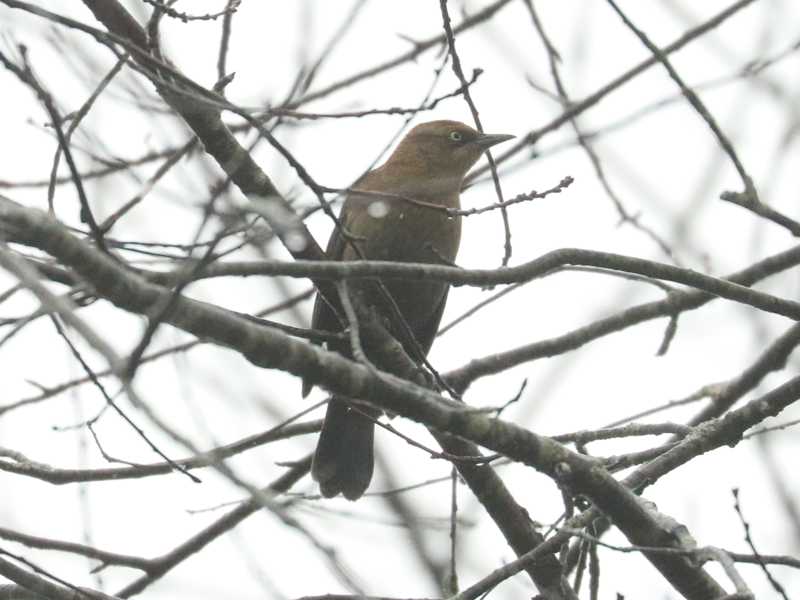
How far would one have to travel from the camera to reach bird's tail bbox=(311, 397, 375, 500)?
6.00m

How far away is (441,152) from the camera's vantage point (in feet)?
23.7


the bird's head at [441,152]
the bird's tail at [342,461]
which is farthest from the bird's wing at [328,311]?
the bird's head at [441,152]

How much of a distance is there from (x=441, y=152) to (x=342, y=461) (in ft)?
6.96

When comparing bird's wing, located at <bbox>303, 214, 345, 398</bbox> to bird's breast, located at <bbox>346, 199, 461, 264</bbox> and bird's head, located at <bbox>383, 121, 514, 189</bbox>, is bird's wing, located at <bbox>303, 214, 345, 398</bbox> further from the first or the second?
bird's head, located at <bbox>383, 121, 514, 189</bbox>

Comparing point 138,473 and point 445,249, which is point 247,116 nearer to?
point 138,473

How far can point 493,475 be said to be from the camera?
4.84 m

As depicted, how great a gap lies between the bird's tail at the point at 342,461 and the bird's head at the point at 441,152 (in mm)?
1662

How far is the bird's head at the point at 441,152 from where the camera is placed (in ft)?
23.2

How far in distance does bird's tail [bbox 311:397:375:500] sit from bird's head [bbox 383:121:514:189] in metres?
1.66

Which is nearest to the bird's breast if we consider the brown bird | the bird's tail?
the brown bird

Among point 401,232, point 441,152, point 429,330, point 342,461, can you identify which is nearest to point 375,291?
point 401,232

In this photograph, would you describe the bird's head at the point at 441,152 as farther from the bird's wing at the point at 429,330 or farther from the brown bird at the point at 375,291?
the bird's wing at the point at 429,330

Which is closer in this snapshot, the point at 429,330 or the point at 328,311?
the point at 328,311

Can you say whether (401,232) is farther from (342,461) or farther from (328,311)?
(342,461)
